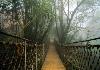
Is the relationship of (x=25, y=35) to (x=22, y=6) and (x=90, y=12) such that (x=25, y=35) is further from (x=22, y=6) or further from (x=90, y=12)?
(x=90, y=12)

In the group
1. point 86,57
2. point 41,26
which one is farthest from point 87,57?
point 41,26

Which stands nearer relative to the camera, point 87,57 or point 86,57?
point 87,57

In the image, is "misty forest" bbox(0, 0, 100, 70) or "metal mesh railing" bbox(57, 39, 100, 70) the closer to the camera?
"metal mesh railing" bbox(57, 39, 100, 70)

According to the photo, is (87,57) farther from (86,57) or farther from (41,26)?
(41,26)

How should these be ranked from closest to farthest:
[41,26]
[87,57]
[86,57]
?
[87,57], [86,57], [41,26]

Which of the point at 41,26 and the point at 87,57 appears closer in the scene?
the point at 87,57

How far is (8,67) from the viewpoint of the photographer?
10.5ft

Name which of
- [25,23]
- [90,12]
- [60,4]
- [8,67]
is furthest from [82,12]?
[8,67]

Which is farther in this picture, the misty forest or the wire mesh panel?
the misty forest

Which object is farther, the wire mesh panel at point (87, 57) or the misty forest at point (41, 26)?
the misty forest at point (41, 26)

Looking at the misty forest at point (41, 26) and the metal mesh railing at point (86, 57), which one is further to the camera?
the misty forest at point (41, 26)

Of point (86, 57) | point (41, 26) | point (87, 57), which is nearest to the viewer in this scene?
point (87, 57)

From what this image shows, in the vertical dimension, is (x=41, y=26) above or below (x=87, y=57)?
above

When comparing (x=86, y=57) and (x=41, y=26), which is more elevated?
(x=41, y=26)
